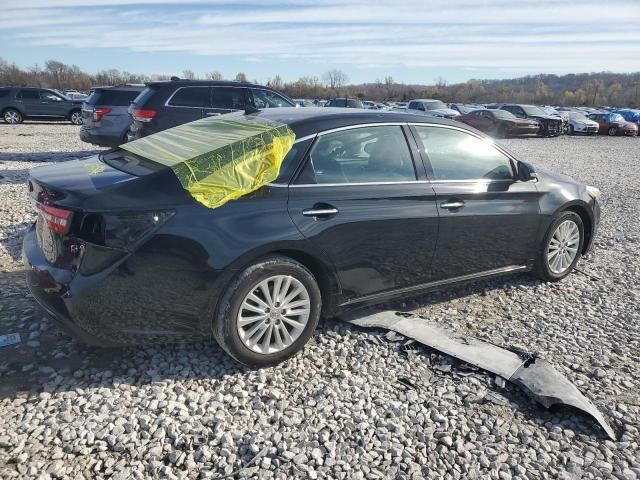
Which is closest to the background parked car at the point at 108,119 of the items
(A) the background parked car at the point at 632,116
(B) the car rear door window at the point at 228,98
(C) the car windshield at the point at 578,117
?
(B) the car rear door window at the point at 228,98

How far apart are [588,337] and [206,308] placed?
9.46 ft

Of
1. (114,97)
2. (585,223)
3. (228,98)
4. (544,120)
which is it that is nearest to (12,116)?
(114,97)

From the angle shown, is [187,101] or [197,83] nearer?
[187,101]

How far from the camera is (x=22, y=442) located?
2.68m

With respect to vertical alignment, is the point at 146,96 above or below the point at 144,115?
above

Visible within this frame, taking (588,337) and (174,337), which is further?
(588,337)

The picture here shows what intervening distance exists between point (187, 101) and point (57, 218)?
282 inches

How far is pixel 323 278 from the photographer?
3641mm

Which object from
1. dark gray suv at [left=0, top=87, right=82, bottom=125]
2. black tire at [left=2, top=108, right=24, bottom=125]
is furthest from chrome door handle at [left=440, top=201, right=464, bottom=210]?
black tire at [left=2, top=108, right=24, bottom=125]

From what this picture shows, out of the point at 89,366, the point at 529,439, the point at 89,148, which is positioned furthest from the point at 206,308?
the point at 89,148

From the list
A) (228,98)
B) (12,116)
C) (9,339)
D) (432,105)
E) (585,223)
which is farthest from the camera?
(432,105)

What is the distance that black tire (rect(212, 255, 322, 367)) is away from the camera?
323 cm

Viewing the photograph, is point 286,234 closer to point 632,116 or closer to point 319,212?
point 319,212

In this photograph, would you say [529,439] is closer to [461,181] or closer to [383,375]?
[383,375]
